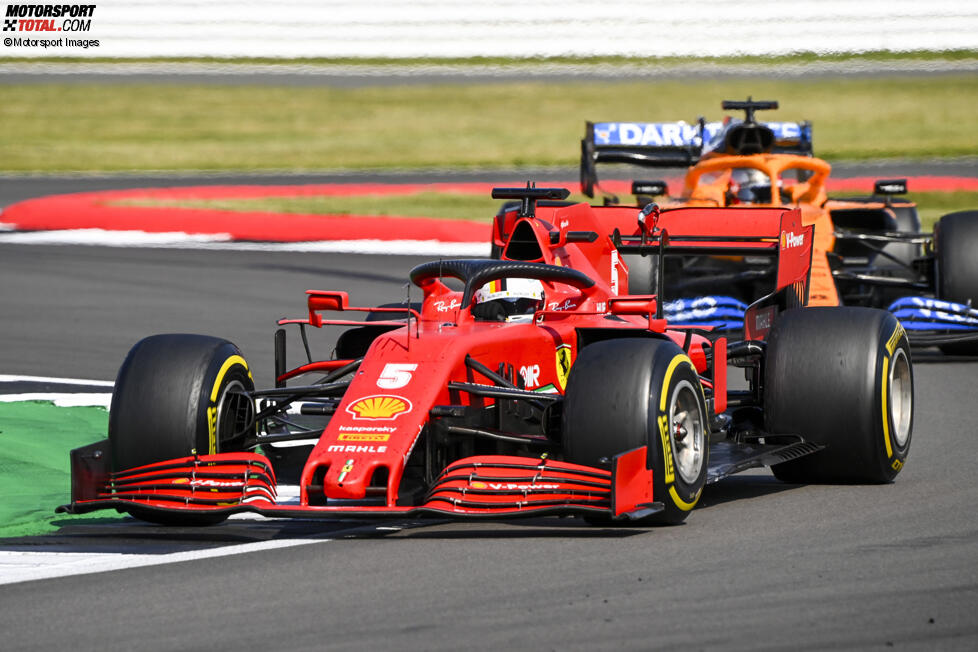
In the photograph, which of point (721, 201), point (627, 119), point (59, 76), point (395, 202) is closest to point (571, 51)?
point (627, 119)

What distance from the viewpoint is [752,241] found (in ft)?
33.5

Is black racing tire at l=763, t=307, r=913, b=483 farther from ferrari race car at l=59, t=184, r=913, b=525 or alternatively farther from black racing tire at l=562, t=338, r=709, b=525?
black racing tire at l=562, t=338, r=709, b=525

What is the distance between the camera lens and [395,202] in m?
28.4

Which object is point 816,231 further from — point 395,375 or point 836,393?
point 395,375

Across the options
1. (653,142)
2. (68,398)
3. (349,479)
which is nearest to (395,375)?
(349,479)

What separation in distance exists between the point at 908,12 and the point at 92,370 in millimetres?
30910

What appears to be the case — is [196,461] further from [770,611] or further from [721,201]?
[721,201]

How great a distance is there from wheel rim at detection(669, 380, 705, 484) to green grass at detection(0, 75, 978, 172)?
Answer: 2660cm

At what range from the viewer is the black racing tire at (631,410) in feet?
23.5

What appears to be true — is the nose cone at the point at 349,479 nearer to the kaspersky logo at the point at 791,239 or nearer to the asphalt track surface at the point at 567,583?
the asphalt track surface at the point at 567,583

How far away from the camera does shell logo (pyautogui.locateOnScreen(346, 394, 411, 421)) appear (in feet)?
24.0

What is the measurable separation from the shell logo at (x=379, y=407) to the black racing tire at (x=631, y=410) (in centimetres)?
69

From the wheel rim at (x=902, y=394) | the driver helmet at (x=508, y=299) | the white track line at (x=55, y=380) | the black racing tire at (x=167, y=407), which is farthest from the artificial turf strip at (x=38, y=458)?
the wheel rim at (x=902, y=394)

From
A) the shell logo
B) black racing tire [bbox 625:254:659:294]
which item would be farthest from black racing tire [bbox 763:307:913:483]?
black racing tire [bbox 625:254:659:294]
